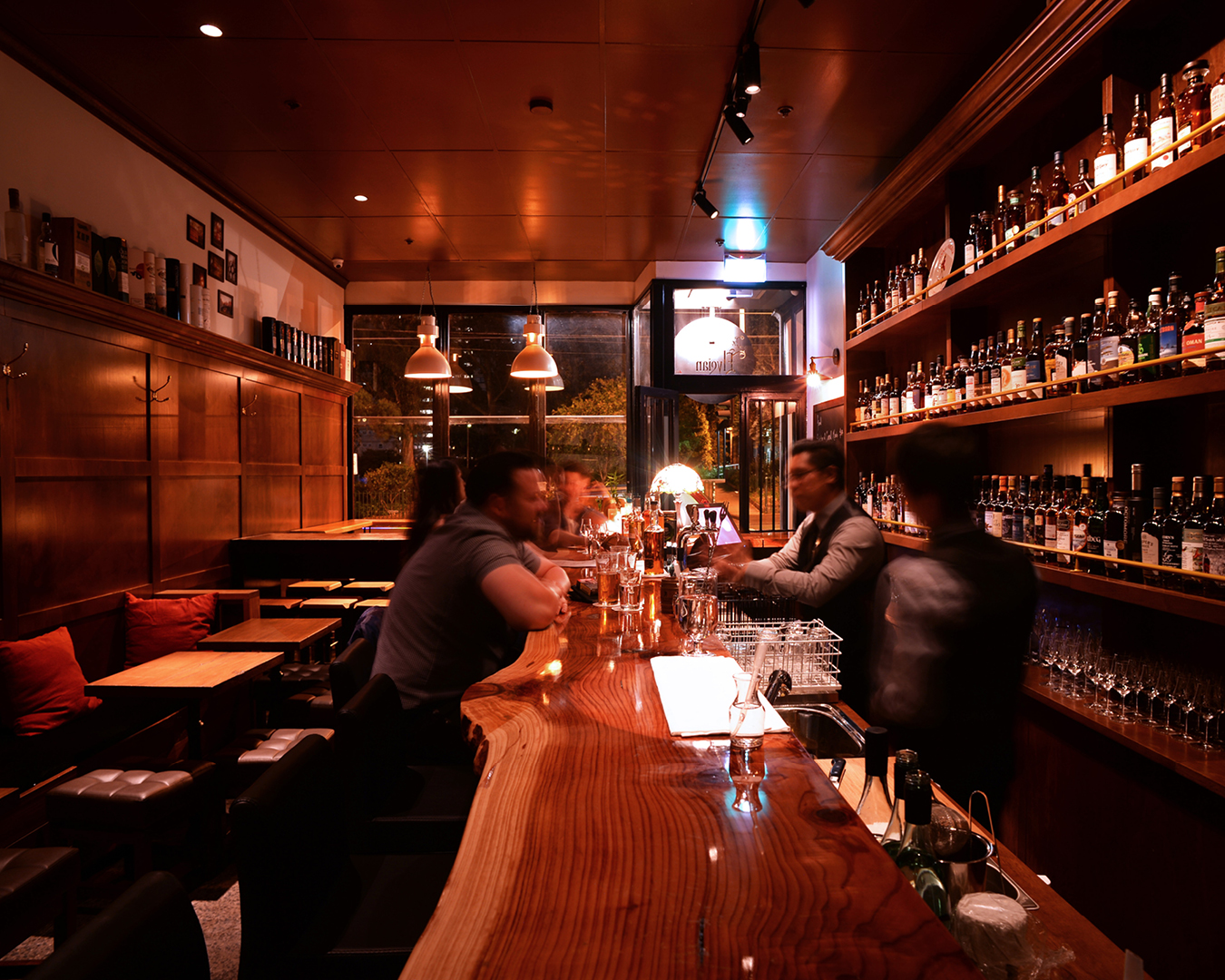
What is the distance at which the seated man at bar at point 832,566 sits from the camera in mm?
2957

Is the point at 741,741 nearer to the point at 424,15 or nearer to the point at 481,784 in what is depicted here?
the point at 481,784

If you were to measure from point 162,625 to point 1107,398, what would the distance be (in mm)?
4593

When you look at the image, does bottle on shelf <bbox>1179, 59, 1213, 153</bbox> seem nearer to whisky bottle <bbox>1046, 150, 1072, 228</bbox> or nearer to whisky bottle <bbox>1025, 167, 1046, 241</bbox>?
whisky bottle <bbox>1046, 150, 1072, 228</bbox>

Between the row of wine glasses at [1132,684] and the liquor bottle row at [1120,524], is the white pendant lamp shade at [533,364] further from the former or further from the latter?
the row of wine glasses at [1132,684]

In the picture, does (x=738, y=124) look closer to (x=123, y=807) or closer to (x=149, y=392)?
(x=149, y=392)

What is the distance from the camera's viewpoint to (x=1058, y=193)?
262 cm

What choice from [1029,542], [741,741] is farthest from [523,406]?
[741,741]

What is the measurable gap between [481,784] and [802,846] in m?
0.51

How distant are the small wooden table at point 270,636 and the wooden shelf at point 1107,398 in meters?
3.14

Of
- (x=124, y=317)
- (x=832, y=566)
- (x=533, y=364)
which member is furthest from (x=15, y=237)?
(x=832, y=566)

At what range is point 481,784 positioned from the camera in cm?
117

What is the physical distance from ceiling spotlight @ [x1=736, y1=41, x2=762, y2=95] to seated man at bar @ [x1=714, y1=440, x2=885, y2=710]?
5.58ft

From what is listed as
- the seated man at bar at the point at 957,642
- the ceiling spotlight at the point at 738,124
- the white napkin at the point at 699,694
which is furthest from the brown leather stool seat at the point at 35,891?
the ceiling spotlight at the point at 738,124

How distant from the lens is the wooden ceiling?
316 cm
